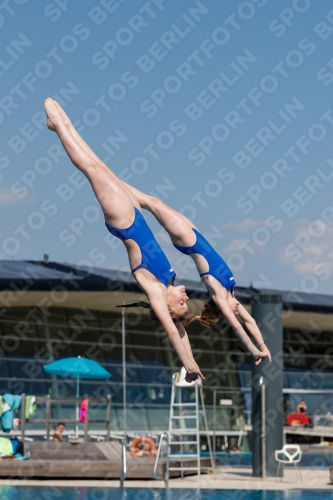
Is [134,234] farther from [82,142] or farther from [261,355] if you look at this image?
[261,355]

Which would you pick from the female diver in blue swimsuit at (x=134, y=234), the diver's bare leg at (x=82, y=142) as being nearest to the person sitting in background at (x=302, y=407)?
the female diver in blue swimsuit at (x=134, y=234)

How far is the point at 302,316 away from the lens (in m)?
29.9

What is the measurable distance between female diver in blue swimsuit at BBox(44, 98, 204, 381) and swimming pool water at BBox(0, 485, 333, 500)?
8429 millimetres

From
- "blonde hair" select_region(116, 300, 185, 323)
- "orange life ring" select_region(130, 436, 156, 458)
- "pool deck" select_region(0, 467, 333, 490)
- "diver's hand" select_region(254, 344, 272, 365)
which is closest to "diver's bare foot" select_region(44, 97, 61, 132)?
"blonde hair" select_region(116, 300, 185, 323)

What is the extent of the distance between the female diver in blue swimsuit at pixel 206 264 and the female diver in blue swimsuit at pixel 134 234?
366mm

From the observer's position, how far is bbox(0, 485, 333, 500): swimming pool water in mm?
14992

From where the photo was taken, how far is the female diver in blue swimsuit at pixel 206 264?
770 cm

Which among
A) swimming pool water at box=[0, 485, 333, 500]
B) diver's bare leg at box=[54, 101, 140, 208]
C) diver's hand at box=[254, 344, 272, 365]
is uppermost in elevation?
diver's bare leg at box=[54, 101, 140, 208]

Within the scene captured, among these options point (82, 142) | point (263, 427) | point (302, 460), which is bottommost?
point (302, 460)

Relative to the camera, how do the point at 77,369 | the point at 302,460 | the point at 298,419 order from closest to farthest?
the point at 77,369 < the point at 302,460 < the point at 298,419

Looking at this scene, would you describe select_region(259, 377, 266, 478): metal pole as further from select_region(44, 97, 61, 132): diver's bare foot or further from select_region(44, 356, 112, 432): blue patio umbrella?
select_region(44, 97, 61, 132): diver's bare foot

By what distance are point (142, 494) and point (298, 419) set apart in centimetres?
1054

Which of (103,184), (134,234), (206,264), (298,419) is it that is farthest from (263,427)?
(103,184)

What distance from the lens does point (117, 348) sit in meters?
27.8
